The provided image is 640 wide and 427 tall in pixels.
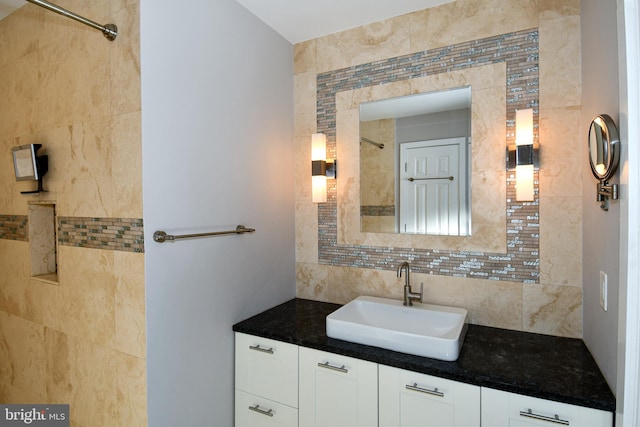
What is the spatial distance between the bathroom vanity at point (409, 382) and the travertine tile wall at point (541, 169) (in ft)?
0.45

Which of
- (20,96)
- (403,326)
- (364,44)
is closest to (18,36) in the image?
(20,96)

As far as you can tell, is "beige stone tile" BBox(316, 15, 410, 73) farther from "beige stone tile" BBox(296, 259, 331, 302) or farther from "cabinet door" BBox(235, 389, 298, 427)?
"cabinet door" BBox(235, 389, 298, 427)

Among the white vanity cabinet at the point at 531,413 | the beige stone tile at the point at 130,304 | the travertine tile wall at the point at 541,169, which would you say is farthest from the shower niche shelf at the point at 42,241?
the white vanity cabinet at the point at 531,413

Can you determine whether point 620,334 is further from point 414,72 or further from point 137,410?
point 137,410

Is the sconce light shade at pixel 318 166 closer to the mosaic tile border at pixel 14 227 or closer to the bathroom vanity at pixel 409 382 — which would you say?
the bathroom vanity at pixel 409 382

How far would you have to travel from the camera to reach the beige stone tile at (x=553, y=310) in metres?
1.68

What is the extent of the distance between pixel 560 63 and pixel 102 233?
2319 millimetres

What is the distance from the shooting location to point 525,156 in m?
1.69

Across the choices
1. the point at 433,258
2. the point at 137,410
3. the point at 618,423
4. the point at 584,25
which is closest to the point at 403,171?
the point at 433,258

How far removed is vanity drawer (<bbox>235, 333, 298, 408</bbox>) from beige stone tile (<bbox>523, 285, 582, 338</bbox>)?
1.20m

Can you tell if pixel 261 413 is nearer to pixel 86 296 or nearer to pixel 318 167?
pixel 86 296

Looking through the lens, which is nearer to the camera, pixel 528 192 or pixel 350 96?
pixel 528 192

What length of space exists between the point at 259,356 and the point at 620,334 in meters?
1.50

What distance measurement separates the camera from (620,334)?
1012 millimetres
